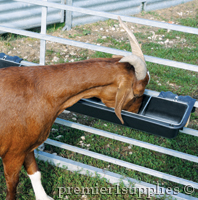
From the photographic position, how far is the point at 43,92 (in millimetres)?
2971

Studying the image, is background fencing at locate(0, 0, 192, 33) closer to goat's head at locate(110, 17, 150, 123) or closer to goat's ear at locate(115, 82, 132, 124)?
goat's head at locate(110, 17, 150, 123)

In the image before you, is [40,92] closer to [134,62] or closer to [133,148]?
[134,62]

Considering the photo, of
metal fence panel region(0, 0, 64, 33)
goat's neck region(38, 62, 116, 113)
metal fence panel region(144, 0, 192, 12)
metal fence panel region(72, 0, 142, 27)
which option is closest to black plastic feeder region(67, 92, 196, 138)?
goat's neck region(38, 62, 116, 113)

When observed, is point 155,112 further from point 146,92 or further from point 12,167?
point 12,167

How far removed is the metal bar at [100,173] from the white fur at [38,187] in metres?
0.58

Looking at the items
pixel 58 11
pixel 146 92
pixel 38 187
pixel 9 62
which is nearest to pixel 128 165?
pixel 146 92

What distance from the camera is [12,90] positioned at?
2.92 metres

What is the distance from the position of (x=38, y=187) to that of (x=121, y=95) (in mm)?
1451

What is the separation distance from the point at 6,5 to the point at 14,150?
17.1 feet

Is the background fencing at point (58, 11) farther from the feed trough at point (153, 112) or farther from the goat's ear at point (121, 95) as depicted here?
the goat's ear at point (121, 95)

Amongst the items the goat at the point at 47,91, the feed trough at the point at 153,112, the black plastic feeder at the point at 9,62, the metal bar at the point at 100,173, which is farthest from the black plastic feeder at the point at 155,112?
the black plastic feeder at the point at 9,62

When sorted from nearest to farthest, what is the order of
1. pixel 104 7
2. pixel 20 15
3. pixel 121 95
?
1. pixel 121 95
2. pixel 20 15
3. pixel 104 7

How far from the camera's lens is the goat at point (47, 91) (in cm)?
292

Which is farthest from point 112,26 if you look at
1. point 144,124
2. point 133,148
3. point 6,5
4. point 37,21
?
point 144,124
